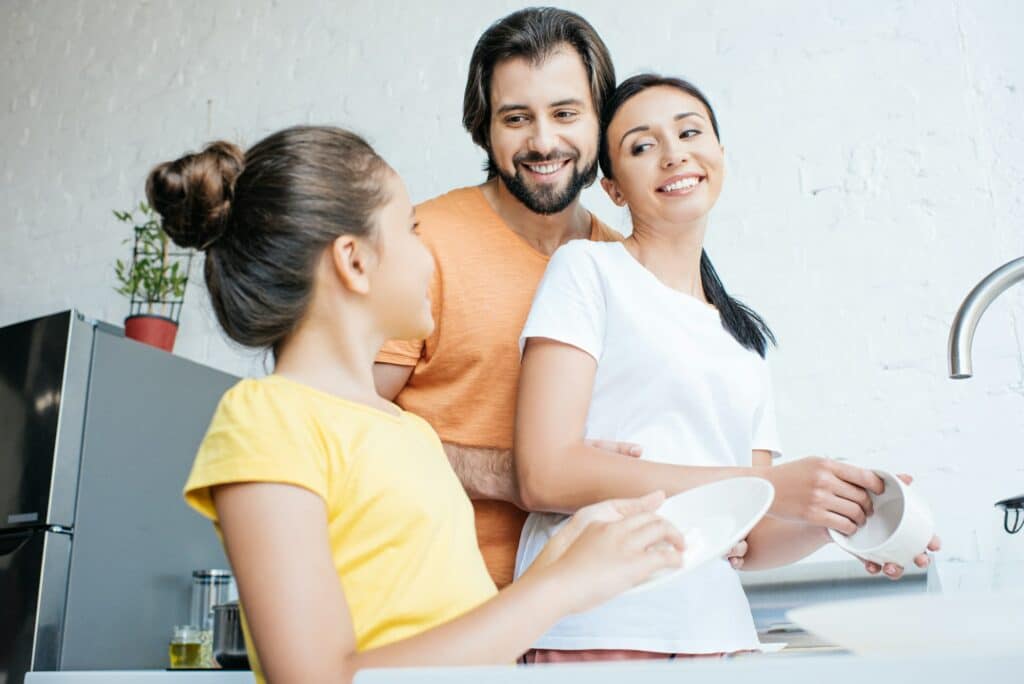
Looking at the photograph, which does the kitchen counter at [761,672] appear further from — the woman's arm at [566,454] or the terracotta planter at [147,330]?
the terracotta planter at [147,330]

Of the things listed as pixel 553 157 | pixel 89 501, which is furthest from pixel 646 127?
pixel 89 501

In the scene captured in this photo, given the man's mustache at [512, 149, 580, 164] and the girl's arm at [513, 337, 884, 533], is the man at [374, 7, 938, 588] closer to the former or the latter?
the man's mustache at [512, 149, 580, 164]

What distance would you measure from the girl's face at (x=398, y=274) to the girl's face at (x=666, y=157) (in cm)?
A: 42

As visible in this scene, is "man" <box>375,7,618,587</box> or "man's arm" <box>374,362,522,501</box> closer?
"man's arm" <box>374,362,522,501</box>

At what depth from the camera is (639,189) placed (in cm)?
135

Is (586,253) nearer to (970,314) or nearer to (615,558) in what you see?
(970,314)

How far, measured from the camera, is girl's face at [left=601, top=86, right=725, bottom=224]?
1.33 meters

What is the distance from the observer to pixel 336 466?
32.6 inches

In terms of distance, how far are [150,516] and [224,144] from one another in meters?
1.52

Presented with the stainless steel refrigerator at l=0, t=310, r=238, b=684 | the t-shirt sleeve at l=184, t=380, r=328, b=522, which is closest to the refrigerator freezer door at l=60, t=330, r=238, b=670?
the stainless steel refrigerator at l=0, t=310, r=238, b=684

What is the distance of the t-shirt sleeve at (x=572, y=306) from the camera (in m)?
1.18

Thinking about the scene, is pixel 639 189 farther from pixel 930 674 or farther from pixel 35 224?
pixel 35 224

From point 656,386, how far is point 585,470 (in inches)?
5.9

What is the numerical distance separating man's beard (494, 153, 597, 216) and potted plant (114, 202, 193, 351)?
1.32 meters
